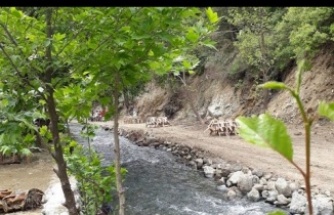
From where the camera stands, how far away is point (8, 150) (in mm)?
1972

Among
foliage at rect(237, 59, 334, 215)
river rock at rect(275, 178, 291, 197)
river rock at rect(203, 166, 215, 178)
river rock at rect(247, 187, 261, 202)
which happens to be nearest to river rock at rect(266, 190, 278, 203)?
river rock at rect(275, 178, 291, 197)

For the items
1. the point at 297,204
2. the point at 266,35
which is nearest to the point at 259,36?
the point at 266,35

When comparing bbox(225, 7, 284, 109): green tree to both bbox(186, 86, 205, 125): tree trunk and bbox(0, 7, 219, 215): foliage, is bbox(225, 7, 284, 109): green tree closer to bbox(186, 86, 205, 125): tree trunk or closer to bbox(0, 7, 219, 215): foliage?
bbox(186, 86, 205, 125): tree trunk

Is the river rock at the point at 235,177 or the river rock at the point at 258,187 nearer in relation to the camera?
the river rock at the point at 258,187

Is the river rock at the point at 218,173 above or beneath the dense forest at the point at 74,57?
beneath

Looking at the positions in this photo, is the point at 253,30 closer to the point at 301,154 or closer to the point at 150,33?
the point at 301,154

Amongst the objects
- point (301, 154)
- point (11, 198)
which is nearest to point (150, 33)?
point (11, 198)

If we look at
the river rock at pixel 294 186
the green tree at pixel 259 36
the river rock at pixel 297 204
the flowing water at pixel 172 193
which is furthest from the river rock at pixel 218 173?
the green tree at pixel 259 36

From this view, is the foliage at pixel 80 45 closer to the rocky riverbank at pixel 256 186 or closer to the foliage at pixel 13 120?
the foliage at pixel 13 120

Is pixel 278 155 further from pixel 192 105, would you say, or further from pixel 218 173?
pixel 192 105

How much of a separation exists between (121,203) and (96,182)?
492mm

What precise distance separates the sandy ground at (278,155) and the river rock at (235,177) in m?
0.69

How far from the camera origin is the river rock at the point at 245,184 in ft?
31.9

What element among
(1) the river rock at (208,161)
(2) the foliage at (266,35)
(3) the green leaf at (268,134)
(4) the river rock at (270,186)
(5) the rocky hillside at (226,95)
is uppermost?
(2) the foliage at (266,35)
